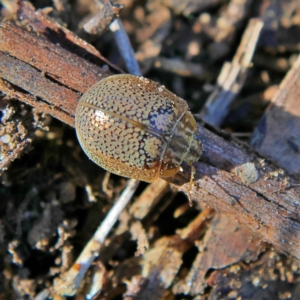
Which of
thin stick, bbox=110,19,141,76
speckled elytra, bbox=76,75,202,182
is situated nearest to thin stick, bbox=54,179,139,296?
speckled elytra, bbox=76,75,202,182

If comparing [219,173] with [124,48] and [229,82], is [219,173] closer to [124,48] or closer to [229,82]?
[229,82]

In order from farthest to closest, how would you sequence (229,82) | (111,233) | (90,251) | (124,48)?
1. (229,82)
2. (124,48)
3. (111,233)
4. (90,251)

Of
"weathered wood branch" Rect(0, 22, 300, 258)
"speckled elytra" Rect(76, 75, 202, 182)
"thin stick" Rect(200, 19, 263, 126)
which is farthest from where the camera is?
"thin stick" Rect(200, 19, 263, 126)

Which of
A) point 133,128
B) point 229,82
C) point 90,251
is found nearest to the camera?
point 133,128

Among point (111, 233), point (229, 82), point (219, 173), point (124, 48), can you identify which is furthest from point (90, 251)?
point (229, 82)

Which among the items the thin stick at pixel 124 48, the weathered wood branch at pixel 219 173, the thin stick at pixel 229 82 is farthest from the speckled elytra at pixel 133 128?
the thin stick at pixel 229 82

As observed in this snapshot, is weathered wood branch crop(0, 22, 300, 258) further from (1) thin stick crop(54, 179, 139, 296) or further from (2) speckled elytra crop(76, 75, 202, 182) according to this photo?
(1) thin stick crop(54, 179, 139, 296)

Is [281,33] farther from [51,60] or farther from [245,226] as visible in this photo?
[51,60]
